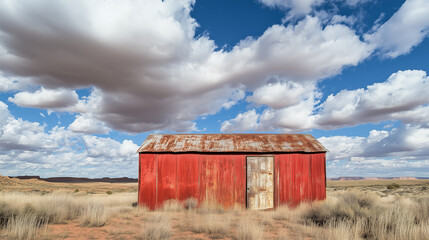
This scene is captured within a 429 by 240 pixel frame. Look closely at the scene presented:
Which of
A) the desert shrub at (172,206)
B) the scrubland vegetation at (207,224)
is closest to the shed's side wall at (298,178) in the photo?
the scrubland vegetation at (207,224)

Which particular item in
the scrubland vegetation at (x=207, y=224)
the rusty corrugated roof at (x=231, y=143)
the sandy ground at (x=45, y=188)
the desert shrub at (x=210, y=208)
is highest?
the rusty corrugated roof at (x=231, y=143)

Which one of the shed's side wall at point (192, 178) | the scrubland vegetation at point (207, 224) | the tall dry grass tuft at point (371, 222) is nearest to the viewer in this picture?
the tall dry grass tuft at point (371, 222)

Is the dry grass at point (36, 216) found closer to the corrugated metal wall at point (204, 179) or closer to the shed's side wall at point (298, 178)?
the corrugated metal wall at point (204, 179)

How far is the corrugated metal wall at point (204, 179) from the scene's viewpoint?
12438 millimetres

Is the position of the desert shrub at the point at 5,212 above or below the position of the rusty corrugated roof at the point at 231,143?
below

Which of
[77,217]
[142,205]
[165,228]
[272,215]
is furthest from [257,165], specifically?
[77,217]

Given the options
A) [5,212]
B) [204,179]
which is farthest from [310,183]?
[5,212]

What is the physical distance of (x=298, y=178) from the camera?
42.7ft

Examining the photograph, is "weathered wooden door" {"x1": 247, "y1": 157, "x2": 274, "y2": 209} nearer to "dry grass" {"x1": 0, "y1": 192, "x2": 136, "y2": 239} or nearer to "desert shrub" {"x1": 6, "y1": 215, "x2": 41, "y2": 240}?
"dry grass" {"x1": 0, "y1": 192, "x2": 136, "y2": 239}

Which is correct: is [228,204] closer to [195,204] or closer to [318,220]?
[195,204]

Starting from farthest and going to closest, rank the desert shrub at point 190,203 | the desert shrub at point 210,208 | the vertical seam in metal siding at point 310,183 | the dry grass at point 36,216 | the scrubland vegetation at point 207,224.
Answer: the vertical seam in metal siding at point 310,183
the desert shrub at point 190,203
the desert shrub at point 210,208
the dry grass at point 36,216
the scrubland vegetation at point 207,224

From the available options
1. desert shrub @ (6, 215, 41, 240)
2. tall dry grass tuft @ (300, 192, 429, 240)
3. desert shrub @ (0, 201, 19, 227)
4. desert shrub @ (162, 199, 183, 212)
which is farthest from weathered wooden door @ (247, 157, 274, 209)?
desert shrub @ (0, 201, 19, 227)

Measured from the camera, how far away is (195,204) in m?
12.0

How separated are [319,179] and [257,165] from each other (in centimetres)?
335
